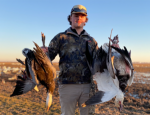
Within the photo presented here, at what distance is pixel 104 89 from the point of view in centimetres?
204

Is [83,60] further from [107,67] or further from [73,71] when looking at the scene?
[107,67]

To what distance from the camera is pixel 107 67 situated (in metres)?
1.88

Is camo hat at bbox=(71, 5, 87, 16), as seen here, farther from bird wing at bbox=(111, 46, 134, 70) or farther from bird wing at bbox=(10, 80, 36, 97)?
bird wing at bbox=(10, 80, 36, 97)

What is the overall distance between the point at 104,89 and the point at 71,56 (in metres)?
0.92

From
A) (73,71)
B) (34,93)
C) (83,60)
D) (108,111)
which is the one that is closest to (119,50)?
(83,60)

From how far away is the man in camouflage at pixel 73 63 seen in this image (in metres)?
2.48

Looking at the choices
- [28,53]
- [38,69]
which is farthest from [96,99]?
[28,53]

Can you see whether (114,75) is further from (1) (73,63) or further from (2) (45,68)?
(2) (45,68)

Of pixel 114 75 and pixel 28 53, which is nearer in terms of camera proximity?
pixel 114 75

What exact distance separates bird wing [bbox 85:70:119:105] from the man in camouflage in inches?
15.2

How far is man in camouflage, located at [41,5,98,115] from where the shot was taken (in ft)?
8.14

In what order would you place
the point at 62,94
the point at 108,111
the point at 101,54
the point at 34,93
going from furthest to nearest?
the point at 34,93
the point at 108,111
the point at 62,94
the point at 101,54

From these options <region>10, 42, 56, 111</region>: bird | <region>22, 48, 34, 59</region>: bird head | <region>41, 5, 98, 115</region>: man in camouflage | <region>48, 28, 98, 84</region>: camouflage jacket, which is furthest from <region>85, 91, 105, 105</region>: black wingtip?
<region>22, 48, 34, 59</region>: bird head

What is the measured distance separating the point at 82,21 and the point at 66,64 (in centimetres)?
97
